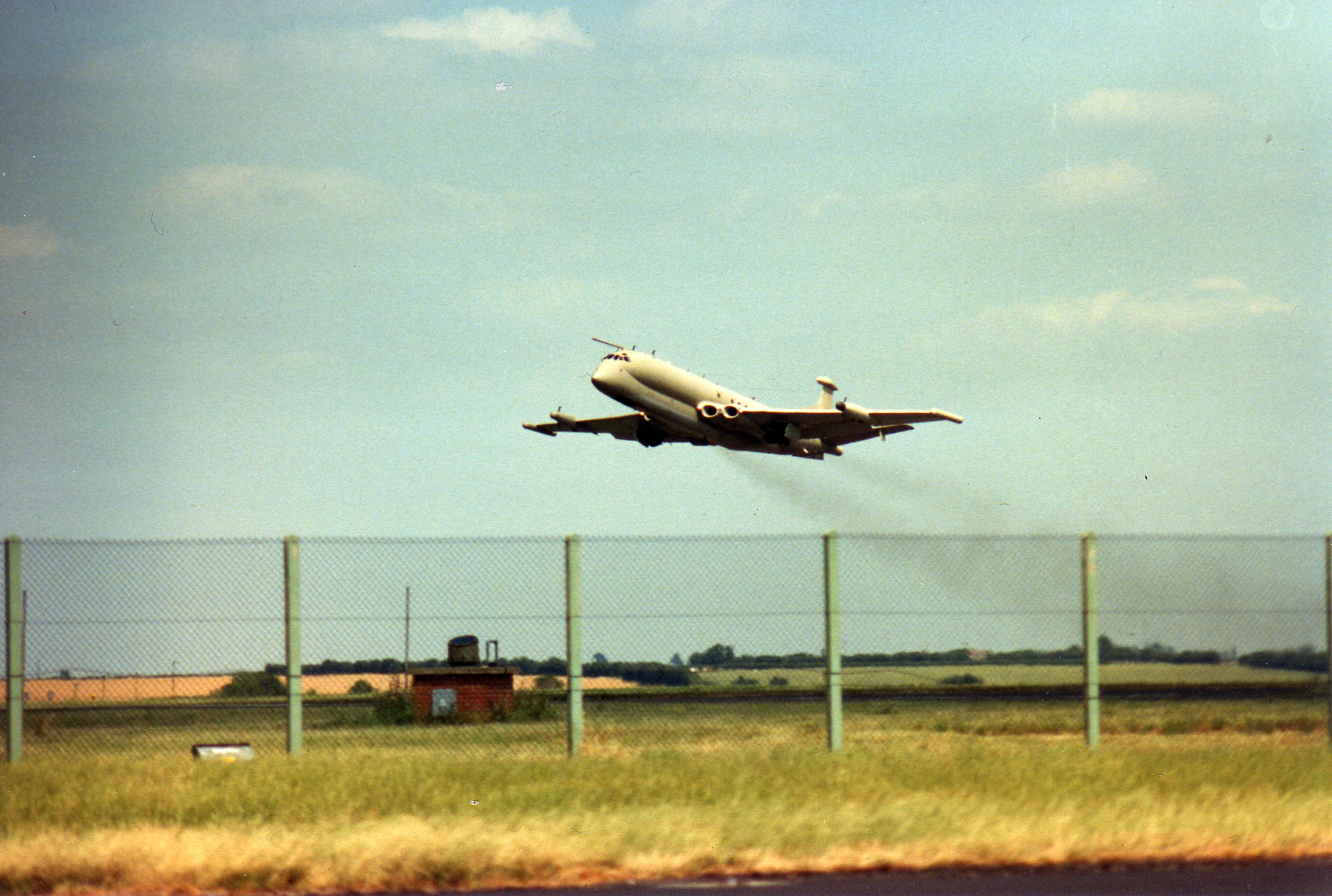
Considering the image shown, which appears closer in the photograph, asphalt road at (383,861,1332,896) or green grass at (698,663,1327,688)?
asphalt road at (383,861,1332,896)

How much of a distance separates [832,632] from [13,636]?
7.11 metres

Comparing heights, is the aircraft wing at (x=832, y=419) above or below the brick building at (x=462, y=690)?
above

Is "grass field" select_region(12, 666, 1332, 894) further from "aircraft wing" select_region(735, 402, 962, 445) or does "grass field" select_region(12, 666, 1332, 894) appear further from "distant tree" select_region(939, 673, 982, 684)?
"aircraft wing" select_region(735, 402, 962, 445)

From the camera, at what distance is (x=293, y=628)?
12164 millimetres

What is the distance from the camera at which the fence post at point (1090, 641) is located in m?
13.3

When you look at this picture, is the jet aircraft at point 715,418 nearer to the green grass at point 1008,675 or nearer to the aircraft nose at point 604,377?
the aircraft nose at point 604,377

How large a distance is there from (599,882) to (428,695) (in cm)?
1414

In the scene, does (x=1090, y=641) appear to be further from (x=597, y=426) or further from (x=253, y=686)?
(x=597, y=426)

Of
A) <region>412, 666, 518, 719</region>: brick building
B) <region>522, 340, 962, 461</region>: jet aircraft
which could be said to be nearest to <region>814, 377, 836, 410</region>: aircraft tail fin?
<region>522, 340, 962, 461</region>: jet aircraft

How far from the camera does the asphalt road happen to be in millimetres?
8266

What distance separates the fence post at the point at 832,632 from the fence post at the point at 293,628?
4699 millimetres

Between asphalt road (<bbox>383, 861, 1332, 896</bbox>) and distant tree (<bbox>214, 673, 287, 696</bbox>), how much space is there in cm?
519

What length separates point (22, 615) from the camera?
11.9m

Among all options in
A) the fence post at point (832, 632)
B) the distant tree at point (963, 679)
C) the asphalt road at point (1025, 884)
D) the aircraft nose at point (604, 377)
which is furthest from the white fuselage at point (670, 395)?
the asphalt road at point (1025, 884)
